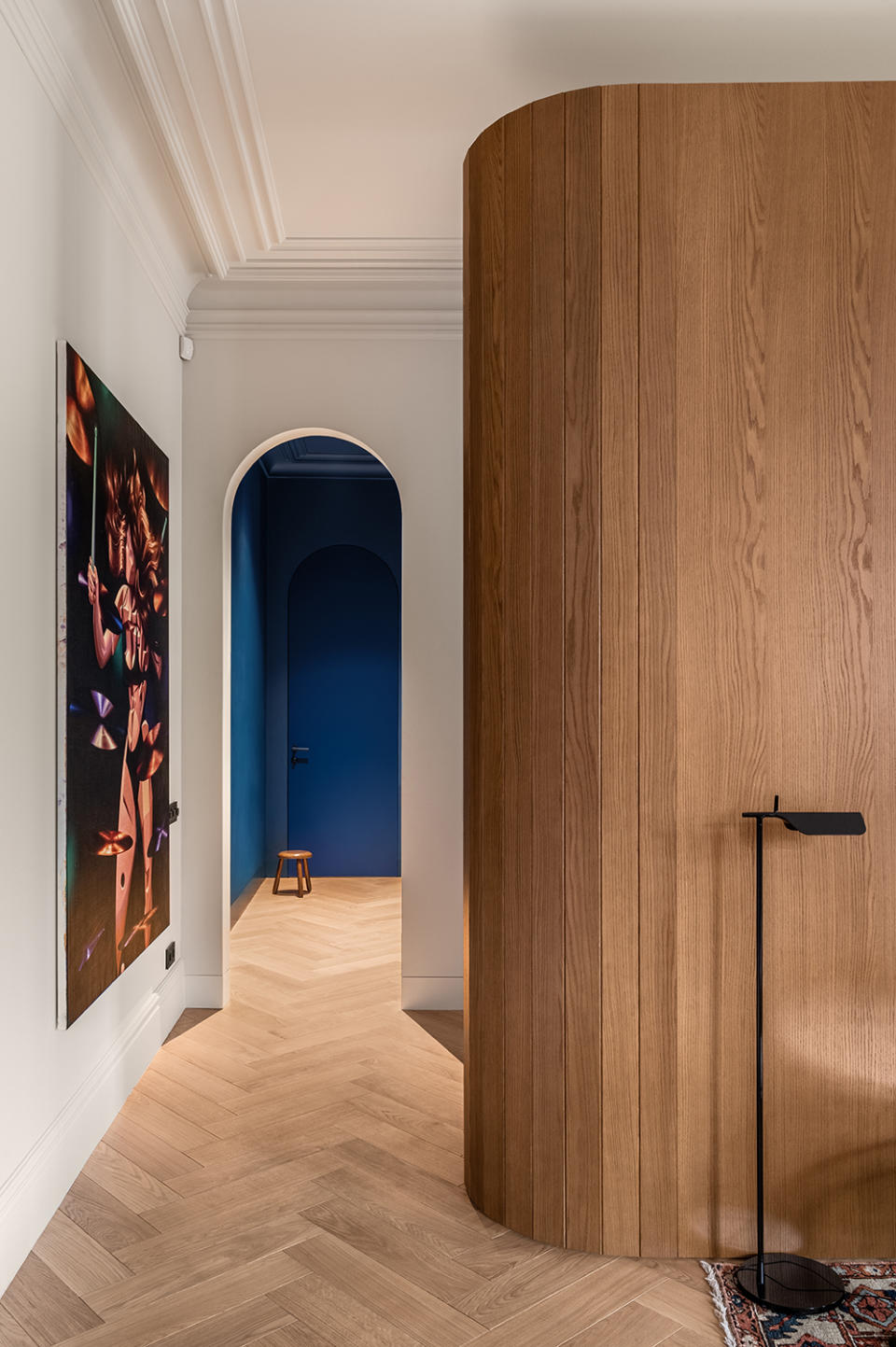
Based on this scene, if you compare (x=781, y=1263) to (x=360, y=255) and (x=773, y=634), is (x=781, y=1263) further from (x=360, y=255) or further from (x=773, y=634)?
(x=360, y=255)

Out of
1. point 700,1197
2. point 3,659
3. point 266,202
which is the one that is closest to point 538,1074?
point 700,1197

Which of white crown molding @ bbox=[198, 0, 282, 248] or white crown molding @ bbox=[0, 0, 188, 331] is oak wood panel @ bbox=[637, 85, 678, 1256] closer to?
white crown molding @ bbox=[198, 0, 282, 248]

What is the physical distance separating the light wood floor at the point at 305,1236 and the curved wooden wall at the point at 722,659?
0.75 ft

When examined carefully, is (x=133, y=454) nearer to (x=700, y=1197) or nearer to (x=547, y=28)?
(x=547, y=28)

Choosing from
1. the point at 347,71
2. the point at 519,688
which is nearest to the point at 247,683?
the point at 347,71

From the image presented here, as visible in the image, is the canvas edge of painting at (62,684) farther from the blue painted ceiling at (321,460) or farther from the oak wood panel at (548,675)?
the blue painted ceiling at (321,460)

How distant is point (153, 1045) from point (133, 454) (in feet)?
6.68

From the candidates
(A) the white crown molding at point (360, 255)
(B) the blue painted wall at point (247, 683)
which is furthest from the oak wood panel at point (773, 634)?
(B) the blue painted wall at point (247, 683)

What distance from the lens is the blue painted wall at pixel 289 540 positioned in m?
6.54

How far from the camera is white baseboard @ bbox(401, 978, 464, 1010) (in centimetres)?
387

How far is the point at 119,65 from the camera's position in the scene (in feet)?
8.42

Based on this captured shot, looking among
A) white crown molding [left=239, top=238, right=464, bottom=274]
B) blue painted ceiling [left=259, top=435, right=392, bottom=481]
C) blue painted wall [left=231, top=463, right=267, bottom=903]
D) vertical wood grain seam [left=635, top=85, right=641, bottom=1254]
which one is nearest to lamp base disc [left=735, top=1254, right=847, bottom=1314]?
vertical wood grain seam [left=635, top=85, right=641, bottom=1254]

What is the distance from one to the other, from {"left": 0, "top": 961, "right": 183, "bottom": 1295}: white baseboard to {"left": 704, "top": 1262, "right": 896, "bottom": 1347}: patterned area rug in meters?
1.52

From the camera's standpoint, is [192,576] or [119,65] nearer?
[119,65]
